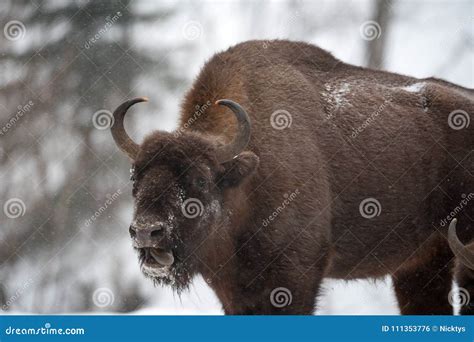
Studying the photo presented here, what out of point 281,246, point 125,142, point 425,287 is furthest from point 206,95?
point 425,287

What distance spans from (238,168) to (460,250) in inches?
98.8

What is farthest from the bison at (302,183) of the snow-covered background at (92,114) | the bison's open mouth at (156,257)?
the snow-covered background at (92,114)

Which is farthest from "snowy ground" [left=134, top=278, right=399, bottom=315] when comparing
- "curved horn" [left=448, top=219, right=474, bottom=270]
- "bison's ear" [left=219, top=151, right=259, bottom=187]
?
"bison's ear" [left=219, top=151, right=259, bottom=187]

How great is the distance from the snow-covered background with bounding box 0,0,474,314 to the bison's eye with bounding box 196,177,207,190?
5379 millimetres

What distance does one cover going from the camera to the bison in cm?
735

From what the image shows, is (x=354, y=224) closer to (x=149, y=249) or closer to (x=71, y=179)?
(x=149, y=249)

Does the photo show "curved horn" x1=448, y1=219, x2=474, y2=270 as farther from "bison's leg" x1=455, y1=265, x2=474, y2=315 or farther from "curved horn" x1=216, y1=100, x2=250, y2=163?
"curved horn" x1=216, y1=100, x2=250, y2=163

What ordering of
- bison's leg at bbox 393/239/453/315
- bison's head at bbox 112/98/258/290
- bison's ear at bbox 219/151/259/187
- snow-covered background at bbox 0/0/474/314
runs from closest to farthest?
bison's head at bbox 112/98/258/290 → bison's ear at bbox 219/151/259/187 → bison's leg at bbox 393/239/453/315 → snow-covered background at bbox 0/0/474/314

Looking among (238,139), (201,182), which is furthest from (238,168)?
(201,182)

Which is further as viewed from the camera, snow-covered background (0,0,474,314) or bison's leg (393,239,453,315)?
snow-covered background (0,0,474,314)

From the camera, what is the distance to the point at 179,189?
7113 millimetres

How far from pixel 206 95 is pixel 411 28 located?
8.77 metres

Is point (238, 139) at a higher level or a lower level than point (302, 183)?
higher

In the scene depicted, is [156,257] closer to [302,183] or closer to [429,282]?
[302,183]
